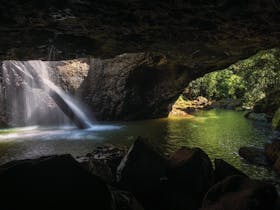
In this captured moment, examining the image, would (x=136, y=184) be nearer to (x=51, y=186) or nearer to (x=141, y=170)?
(x=141, y=170)

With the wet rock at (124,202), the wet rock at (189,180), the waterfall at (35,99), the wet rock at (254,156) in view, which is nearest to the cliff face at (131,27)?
the wet rock at (189,180)

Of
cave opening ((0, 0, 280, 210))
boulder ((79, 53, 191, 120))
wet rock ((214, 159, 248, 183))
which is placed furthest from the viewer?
boulder ((79, 53, 191, 120))

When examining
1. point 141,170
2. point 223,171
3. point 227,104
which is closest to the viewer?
point 141,170

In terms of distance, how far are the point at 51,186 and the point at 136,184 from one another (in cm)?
341

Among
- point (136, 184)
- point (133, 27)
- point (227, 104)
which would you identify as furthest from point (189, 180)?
point (227, 104)

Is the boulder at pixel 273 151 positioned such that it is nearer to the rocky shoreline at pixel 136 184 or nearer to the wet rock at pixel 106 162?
the rocky shoreline at pixel 136 184

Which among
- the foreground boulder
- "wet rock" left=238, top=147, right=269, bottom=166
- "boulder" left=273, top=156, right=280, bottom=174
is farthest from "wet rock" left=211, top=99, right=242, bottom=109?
the foreground boulder

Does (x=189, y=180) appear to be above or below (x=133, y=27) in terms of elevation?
below

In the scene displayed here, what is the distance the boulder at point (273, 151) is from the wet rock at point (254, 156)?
186 millimetres

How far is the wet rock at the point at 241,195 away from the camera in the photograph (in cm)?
681

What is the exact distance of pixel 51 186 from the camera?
20.2 feet

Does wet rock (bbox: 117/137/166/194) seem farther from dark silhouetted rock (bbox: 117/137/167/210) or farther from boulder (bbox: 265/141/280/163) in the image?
boulder (bbox: 265/141/280/163)

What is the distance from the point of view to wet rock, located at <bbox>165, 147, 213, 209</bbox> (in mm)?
8734

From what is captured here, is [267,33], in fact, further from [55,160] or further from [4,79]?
[4,79]
